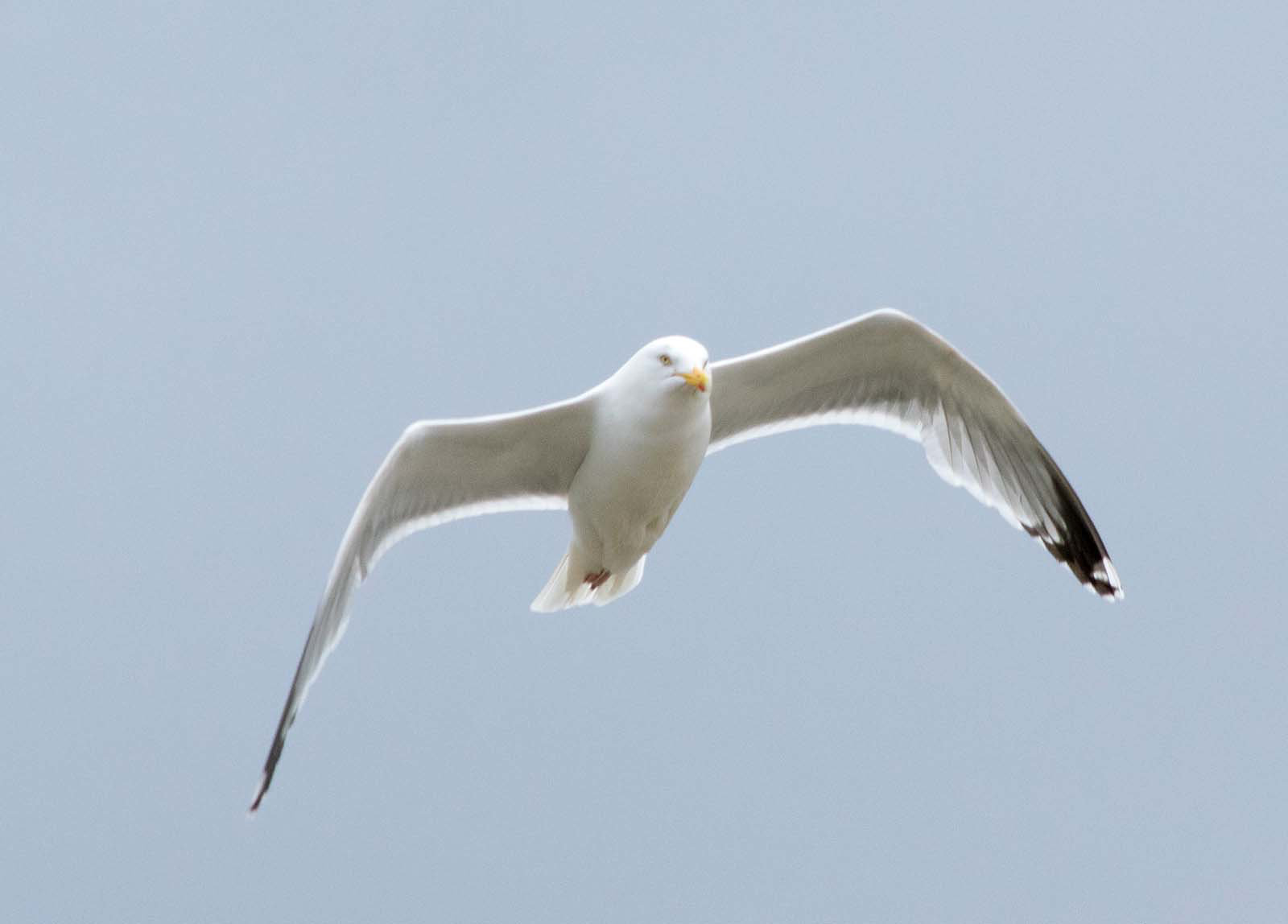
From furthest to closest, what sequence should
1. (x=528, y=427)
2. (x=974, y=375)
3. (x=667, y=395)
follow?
(x=974, y=375) → (x=528, y=427) → (x=667, y=395)

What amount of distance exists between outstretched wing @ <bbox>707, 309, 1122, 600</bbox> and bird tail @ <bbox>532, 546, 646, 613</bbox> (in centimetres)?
56

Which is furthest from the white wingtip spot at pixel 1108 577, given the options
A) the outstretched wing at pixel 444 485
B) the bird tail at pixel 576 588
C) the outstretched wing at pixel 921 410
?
the outstretched wing at pixel 444 485

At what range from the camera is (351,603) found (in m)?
6.54

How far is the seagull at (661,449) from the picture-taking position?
614 cm

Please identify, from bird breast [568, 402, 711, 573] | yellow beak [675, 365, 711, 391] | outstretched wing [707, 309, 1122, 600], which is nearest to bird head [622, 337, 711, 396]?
yellow beak [675, 365, 711, 391]

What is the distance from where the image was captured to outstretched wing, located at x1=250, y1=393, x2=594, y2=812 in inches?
250

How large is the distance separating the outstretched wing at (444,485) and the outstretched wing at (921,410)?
0.56 meters

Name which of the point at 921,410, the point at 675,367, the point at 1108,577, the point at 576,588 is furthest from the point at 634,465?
the point at 1108,577

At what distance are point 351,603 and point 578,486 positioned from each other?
85 cm

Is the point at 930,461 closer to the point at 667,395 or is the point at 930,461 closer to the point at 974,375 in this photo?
the point at 974,375


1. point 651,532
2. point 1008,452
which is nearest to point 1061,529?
point 1008,452

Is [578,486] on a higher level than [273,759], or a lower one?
higher

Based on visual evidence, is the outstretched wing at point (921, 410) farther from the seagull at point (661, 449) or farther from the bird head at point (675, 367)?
the bird head at point (675, 367)

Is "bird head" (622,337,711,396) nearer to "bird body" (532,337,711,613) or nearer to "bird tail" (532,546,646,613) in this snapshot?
"bird body" (532,337,711,613)
